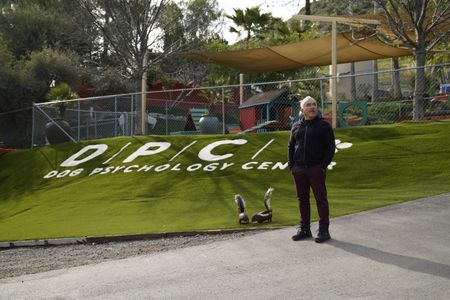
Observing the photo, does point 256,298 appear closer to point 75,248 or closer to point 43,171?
point 75,248

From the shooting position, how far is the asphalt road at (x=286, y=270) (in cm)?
636

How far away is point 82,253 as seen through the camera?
1016 centimetres

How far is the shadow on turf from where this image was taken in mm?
6699

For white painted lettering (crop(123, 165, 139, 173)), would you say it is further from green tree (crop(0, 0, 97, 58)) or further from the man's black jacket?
green tree (crop(0, 0, 97, 58))

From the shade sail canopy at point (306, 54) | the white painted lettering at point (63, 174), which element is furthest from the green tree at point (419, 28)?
the white painted lettering at point (63, 174)

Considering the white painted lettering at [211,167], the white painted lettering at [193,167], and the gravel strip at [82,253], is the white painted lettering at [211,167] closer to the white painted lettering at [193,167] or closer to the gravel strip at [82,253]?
the white painted lettering at [193,167]

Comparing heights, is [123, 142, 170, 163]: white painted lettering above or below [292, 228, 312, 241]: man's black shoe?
above

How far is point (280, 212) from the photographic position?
11.5 meters

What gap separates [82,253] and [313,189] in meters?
3.95

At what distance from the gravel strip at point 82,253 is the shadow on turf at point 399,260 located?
82.7 inches

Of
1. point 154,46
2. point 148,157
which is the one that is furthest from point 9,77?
point 148,157

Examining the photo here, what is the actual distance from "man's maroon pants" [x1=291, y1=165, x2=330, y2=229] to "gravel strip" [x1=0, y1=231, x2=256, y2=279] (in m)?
1.35

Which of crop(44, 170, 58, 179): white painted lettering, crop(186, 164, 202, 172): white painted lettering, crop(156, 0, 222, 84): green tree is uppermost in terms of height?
crop(156, 0, 222, 84): green tree

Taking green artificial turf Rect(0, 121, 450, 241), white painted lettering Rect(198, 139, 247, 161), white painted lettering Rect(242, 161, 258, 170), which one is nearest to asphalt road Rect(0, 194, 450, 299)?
green artificial turf Rect(0, 121, 450, 241)
